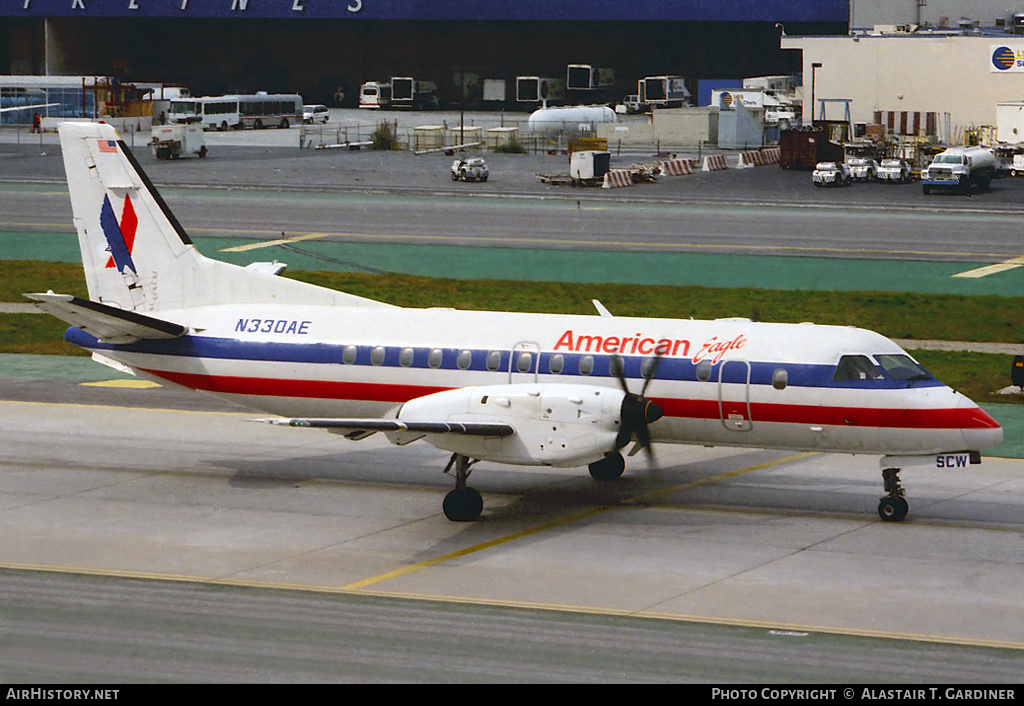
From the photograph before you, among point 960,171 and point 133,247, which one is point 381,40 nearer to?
point 960,171

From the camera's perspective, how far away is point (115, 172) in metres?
30.9

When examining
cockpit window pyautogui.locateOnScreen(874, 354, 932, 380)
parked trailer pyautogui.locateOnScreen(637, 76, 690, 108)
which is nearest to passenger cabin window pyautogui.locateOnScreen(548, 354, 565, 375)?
cockpit window pyautogui.locateOnScreen(874, 354, 932, 380)

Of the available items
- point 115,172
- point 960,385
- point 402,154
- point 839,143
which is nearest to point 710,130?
point 839,143

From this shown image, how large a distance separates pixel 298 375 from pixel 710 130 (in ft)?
273

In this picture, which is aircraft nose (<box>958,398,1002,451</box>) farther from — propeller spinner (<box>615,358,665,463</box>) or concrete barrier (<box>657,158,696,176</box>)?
concrete barrier (<box>657,158,696,176</box>)

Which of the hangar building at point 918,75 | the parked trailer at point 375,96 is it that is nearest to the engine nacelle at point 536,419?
the hangar building at point 918,75

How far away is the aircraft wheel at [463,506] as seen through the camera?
26.2 m

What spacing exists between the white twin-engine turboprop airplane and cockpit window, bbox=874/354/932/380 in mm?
40

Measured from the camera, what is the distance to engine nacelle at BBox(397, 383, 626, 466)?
82.4ft

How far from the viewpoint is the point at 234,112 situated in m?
123

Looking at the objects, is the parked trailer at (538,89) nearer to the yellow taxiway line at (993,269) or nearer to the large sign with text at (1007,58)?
the large sign with text at (1007,58)

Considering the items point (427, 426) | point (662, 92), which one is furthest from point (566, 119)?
point (427, 426)
